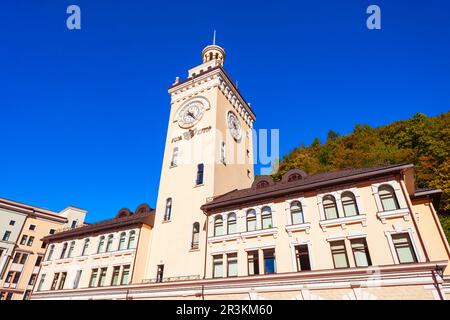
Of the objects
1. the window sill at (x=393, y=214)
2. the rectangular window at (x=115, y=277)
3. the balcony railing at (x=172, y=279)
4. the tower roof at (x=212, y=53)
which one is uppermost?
the tower roof at (x=212, y=53)

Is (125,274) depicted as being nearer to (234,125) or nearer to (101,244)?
(101,244)

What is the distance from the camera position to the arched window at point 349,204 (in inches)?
771

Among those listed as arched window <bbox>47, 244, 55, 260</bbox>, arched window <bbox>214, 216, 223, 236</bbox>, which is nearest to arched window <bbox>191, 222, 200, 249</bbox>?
arched window <bbox>214, 216, 223, 236</bbox>

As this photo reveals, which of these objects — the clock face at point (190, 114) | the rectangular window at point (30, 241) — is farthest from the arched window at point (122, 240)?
the rectangular window at point (30, 241)

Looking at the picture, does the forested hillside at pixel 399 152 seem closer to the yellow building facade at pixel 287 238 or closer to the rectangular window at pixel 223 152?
the yellow building facade at pixel 287 238

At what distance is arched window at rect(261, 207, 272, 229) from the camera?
72.3ft

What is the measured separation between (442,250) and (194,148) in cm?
2337

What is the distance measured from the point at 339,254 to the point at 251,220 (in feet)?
23.0

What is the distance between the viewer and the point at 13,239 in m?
48.0

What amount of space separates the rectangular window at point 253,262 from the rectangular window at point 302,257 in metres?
3.05

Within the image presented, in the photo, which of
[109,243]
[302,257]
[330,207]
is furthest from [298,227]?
[109,243]

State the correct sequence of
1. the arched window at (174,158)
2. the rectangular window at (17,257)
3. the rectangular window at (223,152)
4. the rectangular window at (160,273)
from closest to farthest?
the rectangular window at (160,273)
the rectangular window at (223,152)
the arched window at (174,158)
the rectangular window at (17,257)
